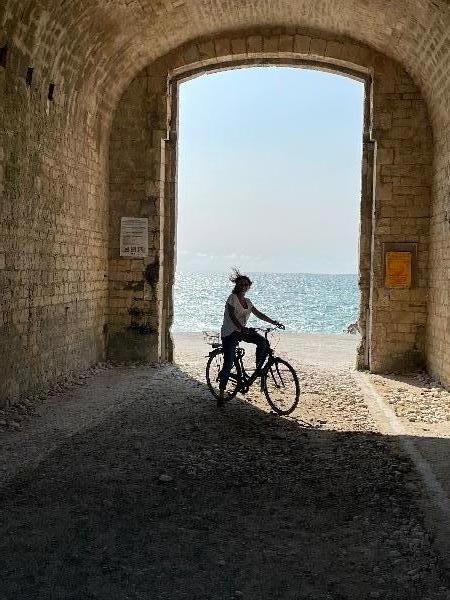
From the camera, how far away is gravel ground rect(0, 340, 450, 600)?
3482 millimetres

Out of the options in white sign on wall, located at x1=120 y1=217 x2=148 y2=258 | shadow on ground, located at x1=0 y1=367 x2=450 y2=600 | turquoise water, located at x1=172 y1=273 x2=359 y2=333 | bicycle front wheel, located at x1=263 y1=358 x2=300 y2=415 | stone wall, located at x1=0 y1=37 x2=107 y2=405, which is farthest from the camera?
turquoise water, located at x1=172 y1=273 x2=359 y2=333

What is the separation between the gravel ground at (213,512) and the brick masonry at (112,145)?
2.07 metres

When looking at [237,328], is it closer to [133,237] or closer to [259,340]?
[259,340]

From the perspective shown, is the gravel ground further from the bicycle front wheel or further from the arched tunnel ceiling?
the arched tunnel ceiling

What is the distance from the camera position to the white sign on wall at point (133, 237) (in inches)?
A: 462

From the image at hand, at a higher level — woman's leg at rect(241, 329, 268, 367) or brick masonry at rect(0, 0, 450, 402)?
brick masonry at rect(0, 0, 450, 402)

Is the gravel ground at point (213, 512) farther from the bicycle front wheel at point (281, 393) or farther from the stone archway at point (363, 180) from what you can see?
the stone archway at point (363, 180)

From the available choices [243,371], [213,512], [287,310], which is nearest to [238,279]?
[243,371]

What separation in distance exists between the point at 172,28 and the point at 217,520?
835cm

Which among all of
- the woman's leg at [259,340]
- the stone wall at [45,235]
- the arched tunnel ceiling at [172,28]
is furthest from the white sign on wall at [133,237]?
the woman's leg at [259,340]

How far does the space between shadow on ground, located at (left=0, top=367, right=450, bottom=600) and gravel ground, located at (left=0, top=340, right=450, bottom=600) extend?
0.5 inches

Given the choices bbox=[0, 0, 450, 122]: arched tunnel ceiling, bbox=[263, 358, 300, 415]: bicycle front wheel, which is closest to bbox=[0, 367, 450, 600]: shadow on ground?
bbox=[263, 358, 300, 415]: bicycle front wheel

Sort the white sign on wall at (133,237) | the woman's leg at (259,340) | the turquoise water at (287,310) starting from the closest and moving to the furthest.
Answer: the woman's leg at (259,340) < the white sign on wall at (133,237) < the turquoise water at (287,310)

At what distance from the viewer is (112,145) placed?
462 inches
